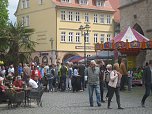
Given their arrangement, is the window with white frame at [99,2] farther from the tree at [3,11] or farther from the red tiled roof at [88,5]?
the tree at [3,11]

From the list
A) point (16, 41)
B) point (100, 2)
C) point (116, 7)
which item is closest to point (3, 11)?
point (16, 41)

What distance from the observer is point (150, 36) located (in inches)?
1361

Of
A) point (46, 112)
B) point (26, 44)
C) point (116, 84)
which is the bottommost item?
point (46, 112)

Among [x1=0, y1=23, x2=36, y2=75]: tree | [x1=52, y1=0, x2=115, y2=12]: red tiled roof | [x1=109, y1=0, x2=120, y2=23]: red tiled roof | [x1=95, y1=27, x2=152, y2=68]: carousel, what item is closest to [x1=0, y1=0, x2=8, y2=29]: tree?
[x1=52, y1=0, x2=115, y2=12]: red tiled roof

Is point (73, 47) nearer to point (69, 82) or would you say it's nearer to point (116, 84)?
point (69, 82)

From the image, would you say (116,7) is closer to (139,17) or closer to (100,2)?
(100,2)

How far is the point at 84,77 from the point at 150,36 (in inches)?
426

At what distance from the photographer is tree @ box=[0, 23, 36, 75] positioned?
29984 mm

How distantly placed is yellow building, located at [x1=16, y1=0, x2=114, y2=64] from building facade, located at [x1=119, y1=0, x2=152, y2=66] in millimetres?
19199

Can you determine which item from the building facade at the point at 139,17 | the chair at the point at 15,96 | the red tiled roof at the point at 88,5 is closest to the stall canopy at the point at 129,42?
the building facade at the point at 139,17

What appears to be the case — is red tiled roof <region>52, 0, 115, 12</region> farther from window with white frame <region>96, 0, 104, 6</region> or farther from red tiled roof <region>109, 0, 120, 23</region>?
red tiled roof <region>109, 0, 120, 23</region>

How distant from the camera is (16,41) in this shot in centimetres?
3025

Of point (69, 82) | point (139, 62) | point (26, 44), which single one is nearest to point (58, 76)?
point (69, 82)

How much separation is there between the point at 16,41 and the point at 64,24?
29866 mm
